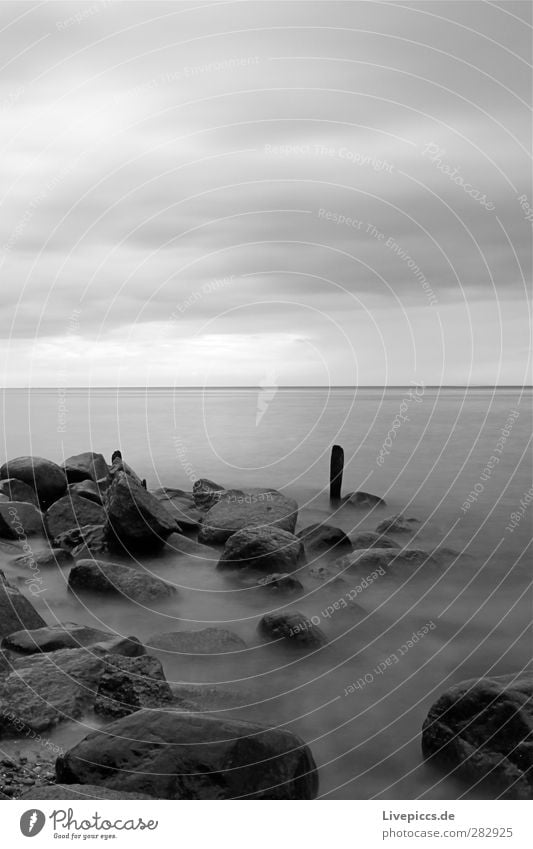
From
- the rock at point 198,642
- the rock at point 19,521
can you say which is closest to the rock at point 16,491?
the rock at point 19,521

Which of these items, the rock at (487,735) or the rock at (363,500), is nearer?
the rock at (487,735)

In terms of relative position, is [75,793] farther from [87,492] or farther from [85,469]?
[85,469]

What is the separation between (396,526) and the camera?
54.1ft

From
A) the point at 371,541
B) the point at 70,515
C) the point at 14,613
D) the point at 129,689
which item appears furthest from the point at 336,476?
the point at 129,689

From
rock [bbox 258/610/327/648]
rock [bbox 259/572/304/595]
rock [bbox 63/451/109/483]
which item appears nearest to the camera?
rock [bbox 258/610/327/648]

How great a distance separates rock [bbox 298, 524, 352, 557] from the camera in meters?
13.6

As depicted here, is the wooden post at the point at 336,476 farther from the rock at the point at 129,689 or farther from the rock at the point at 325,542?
the rock at the point at 129,689

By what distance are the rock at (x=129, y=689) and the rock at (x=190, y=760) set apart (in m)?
1.14

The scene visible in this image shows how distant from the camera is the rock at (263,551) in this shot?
1220 centimetres

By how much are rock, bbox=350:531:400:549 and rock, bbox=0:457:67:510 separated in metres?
8.93

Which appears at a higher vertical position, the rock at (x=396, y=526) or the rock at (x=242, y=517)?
the rock at (x=242, y=517)

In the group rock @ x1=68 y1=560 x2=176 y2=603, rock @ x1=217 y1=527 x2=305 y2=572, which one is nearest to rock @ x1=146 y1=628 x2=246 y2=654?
rock @ x1=68 y1=560 x2=176 y2=603

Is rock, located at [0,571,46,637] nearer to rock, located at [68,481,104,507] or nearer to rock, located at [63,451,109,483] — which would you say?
rock, located at [68,481,104,507]

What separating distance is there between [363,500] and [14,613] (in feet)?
44.2
